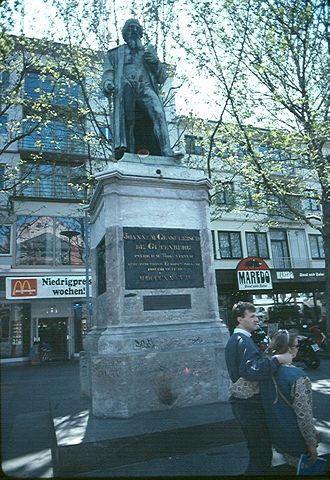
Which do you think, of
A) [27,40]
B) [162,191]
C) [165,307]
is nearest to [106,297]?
[165,307]

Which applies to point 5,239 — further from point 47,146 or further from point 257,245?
point 257,245

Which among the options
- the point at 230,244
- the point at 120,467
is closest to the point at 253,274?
the point at 230,244

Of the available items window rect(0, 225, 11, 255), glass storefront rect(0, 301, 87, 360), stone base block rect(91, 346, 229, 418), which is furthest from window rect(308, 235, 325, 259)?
stone base block rect(91, 346, 229, 418)

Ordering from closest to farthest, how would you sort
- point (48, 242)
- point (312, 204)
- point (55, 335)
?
point (312, 204) → point (55, 335) → point (48, 242)

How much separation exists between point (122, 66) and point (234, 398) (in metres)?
5.70

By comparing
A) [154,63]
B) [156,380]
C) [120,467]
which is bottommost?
[120,467]

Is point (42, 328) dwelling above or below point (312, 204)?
below

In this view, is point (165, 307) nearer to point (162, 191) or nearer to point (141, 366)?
point (141, 366)

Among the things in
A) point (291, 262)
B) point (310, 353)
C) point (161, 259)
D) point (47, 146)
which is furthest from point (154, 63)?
point (291, 262)

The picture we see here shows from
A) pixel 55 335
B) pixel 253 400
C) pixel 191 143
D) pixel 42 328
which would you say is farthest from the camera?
pixel 55 335

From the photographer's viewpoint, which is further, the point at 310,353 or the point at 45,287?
the point at 45,287

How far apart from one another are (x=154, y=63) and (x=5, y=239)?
1867cm

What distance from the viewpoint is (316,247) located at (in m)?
29.6

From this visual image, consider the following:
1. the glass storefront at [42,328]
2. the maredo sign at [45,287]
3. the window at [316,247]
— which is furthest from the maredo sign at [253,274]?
the glass storefront at [42,328]
